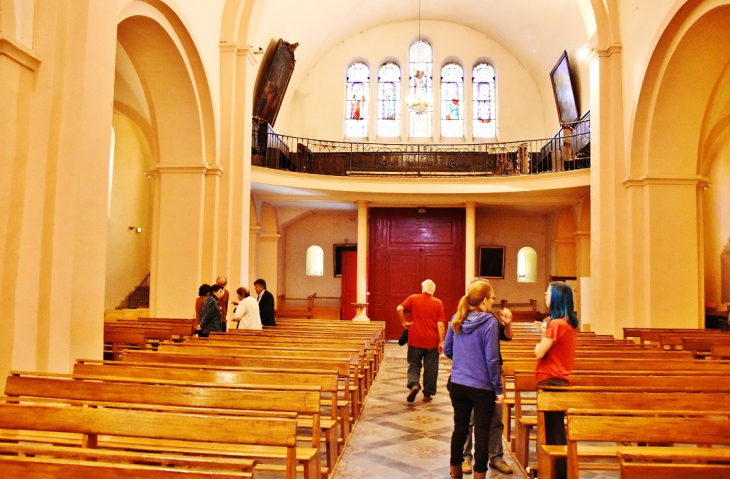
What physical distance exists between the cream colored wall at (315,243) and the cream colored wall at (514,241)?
14.4 ft

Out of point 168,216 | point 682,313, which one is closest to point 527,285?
point 682,313

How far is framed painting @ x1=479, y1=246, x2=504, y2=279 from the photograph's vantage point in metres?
19.2

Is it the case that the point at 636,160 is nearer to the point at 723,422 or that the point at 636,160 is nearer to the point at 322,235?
the point at 723,422

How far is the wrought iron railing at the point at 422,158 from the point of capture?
1606 cm

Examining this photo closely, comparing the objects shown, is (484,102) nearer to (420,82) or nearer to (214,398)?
(420,82)

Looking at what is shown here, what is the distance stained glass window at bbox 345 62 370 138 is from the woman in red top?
1678cm

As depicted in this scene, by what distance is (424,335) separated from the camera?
7.34 m

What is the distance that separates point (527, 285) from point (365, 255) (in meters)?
6.00

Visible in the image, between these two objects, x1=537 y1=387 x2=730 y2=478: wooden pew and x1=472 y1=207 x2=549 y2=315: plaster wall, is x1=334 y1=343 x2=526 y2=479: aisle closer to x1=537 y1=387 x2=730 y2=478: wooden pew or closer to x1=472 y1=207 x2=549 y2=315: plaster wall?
x1=537 y1=387 x2=730 y2=478: wooden pew

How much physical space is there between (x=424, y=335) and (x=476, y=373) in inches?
126

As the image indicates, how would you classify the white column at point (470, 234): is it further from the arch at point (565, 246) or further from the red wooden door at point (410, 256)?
the arch at point (565, 246)

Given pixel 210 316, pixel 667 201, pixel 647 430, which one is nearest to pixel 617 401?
pixel 647 430

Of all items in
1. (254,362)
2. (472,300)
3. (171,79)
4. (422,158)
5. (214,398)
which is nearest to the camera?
(214,398)

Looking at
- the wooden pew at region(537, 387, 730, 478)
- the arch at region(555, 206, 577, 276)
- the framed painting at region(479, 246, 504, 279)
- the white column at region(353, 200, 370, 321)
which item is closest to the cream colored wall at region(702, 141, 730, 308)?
the arch at region(555, 206, 577, 276)
